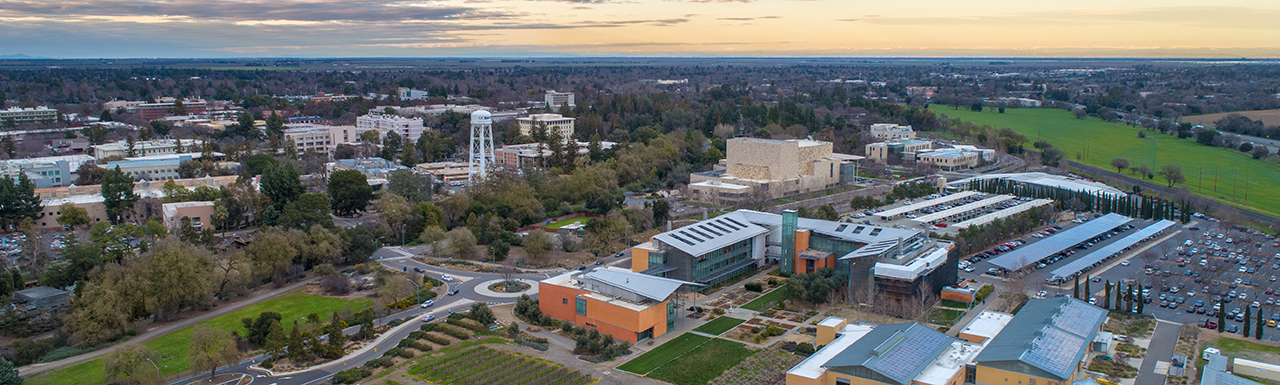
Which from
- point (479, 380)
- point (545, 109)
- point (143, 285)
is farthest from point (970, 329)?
point (545, 109)

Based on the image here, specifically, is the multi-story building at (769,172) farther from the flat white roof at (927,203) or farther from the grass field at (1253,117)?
the grass field at (1253,117)

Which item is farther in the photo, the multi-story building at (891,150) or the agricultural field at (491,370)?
the multi-story building at (891,150)

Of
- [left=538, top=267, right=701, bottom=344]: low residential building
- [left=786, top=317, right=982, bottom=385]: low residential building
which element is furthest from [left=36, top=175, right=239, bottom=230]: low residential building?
[left=786, top=317, right=982, bottom=385]: low residential building

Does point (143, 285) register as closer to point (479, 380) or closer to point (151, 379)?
point (151, 379)

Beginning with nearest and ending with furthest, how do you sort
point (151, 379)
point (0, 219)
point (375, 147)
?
1. point (151, 379)
2. point (0, 219)
3. point (375, 147)

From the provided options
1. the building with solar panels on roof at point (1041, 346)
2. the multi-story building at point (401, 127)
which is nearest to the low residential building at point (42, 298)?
the building with solar panels on roof at point (1041, 346)

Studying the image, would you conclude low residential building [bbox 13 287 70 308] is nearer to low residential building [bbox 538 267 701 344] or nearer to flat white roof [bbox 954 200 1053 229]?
low residential building [bbox 538 267 701 344]
